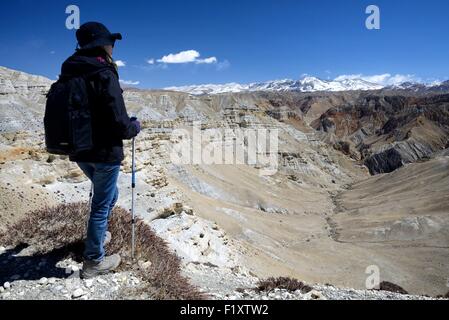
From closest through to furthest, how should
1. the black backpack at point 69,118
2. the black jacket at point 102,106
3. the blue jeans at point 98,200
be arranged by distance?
the black backpack at point 69,118 < the black jacket at point 102,106 < the blue jeans at point 98,200

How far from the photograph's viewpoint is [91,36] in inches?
200

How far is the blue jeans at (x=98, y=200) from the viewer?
5164 mm

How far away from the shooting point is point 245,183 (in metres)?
57.0

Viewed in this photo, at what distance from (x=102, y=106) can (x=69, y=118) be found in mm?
393

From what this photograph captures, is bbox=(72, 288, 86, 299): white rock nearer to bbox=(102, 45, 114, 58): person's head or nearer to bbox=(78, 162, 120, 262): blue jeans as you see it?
bbox=(78, 162, 120, 262): blue jeans

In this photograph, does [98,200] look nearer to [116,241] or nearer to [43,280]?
[43,280]

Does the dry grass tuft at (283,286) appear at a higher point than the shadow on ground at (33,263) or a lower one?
lower

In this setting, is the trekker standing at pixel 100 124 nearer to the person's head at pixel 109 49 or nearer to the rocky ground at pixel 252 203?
the person's head at pixel 109 49

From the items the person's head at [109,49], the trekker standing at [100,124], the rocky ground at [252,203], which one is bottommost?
the rocky ground at [252,203]

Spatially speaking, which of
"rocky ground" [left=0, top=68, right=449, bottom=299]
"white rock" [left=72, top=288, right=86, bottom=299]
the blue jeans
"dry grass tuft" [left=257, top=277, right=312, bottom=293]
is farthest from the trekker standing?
"dry grass tuft" [left=257, top=277, right=312, bottom=293]

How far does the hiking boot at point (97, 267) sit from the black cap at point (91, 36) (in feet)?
9.05

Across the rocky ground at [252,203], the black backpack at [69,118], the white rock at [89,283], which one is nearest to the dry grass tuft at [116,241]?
the rocky ground at [252,203]
